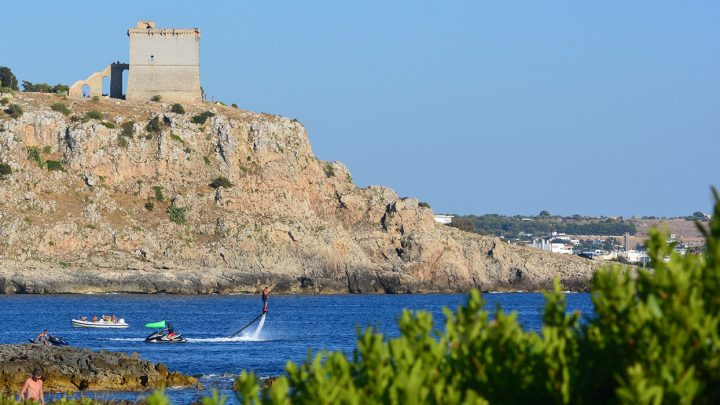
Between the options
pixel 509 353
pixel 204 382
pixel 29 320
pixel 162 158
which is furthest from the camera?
pixel 162 158

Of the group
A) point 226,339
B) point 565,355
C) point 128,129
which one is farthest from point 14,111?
point 565,355

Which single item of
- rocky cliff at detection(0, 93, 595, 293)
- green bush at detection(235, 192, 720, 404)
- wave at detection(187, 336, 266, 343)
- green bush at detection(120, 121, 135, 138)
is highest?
green bush at detection(120, 121, 135, 138)

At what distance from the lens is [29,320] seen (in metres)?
70.5

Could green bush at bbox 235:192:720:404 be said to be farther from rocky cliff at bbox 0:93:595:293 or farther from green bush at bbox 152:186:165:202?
green bush at bbox 152:186:165:202

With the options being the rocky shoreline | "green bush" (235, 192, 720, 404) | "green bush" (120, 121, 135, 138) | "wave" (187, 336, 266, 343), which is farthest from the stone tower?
"green bush" (235, 192, 720, 404)

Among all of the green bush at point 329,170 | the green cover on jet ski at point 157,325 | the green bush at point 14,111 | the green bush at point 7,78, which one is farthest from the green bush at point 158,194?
the green cover on jet ski at point 157,325

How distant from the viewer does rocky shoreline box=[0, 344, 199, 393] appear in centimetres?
3192

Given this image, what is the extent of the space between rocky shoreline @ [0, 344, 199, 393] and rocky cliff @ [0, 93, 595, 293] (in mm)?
61780

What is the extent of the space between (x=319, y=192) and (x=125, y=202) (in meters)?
17.2

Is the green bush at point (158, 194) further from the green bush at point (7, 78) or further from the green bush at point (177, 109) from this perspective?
the green bush at point (7, 78)

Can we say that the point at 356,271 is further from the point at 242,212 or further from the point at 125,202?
the point at 125,202

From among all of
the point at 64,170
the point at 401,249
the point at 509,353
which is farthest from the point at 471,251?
the point at 509,353

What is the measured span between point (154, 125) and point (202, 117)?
13.8ft

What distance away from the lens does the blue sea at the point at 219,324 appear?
148ft
